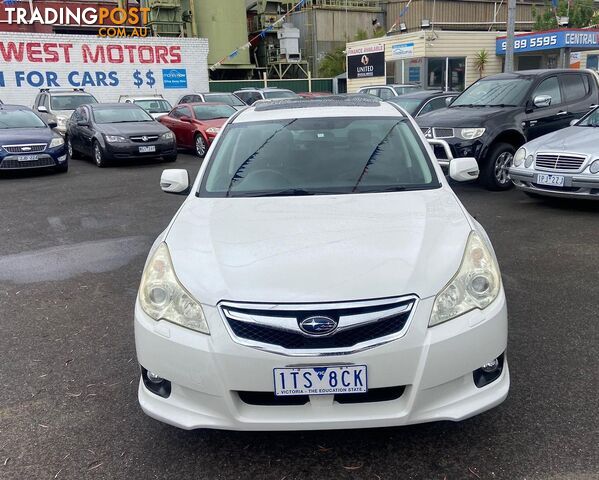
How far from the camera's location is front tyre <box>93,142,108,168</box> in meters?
13.0

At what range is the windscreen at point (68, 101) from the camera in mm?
17953

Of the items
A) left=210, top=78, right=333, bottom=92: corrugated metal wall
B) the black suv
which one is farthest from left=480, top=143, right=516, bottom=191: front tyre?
left=210, top=78, right=333, bottom=92: corrugated metal wall

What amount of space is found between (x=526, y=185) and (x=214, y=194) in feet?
17.7

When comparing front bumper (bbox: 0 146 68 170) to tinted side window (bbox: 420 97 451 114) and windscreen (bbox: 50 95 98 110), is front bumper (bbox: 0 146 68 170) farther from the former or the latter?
tinted side window (bbox: 420 97 451 114)

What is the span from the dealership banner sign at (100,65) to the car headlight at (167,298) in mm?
25380

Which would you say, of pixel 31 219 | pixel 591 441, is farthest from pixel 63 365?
pixel 31 219

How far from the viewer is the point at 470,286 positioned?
8.59 feet

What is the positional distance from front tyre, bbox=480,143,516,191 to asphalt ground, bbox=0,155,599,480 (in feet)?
8.34

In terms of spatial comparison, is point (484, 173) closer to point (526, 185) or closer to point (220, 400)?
point (526, 185)

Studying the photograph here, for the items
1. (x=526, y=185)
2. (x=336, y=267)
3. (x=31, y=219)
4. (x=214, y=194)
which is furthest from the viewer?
(x=31, y=219)

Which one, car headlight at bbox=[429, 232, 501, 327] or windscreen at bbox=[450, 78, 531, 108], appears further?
windscreen at bbox=[450, 78, 531, 108]

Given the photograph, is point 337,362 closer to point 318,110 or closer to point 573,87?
point 318,110

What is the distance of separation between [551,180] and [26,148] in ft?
32.3

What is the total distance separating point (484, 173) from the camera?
8.80 meters
